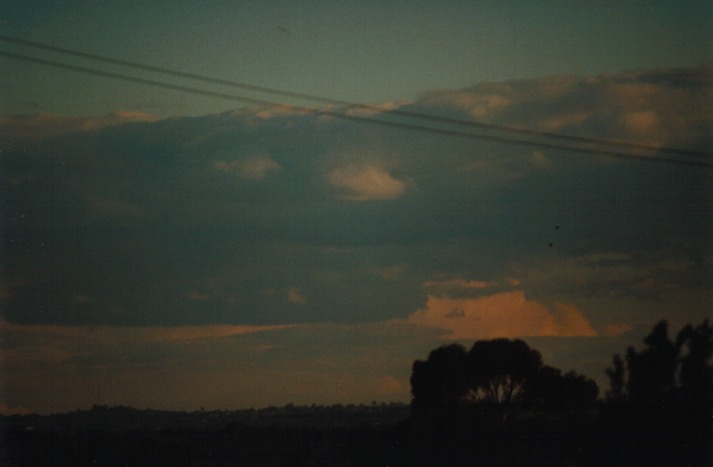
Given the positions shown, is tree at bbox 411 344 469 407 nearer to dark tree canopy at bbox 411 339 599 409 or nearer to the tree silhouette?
dark tree canopy at bbox 411 339 599 409

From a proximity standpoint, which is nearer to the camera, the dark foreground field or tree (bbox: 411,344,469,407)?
the dark foreground field

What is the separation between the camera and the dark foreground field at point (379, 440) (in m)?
43.0

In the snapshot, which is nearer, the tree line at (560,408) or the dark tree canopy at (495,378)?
the tree line at (560,408)

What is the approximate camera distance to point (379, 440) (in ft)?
169

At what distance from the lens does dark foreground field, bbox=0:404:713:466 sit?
42969 mm

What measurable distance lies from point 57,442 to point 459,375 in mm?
27688

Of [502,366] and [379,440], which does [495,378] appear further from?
[379,440]

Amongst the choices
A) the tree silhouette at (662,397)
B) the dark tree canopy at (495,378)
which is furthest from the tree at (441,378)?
the tree silhouette at (662,397)

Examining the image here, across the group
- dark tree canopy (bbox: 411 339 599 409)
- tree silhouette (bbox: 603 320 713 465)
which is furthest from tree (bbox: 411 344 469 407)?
tree silhouette (bbox: 603 320 713 465)

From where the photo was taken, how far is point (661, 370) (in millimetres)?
56656

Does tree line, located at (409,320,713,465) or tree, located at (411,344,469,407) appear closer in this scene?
tree line, located at (409,320,713,465)

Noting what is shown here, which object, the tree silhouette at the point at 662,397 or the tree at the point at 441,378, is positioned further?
the tree at the point at 441,378

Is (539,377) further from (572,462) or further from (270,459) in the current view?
(270,459)

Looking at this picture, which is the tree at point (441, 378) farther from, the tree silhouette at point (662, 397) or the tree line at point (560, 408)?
the tree silhouette at point (662, 397)
